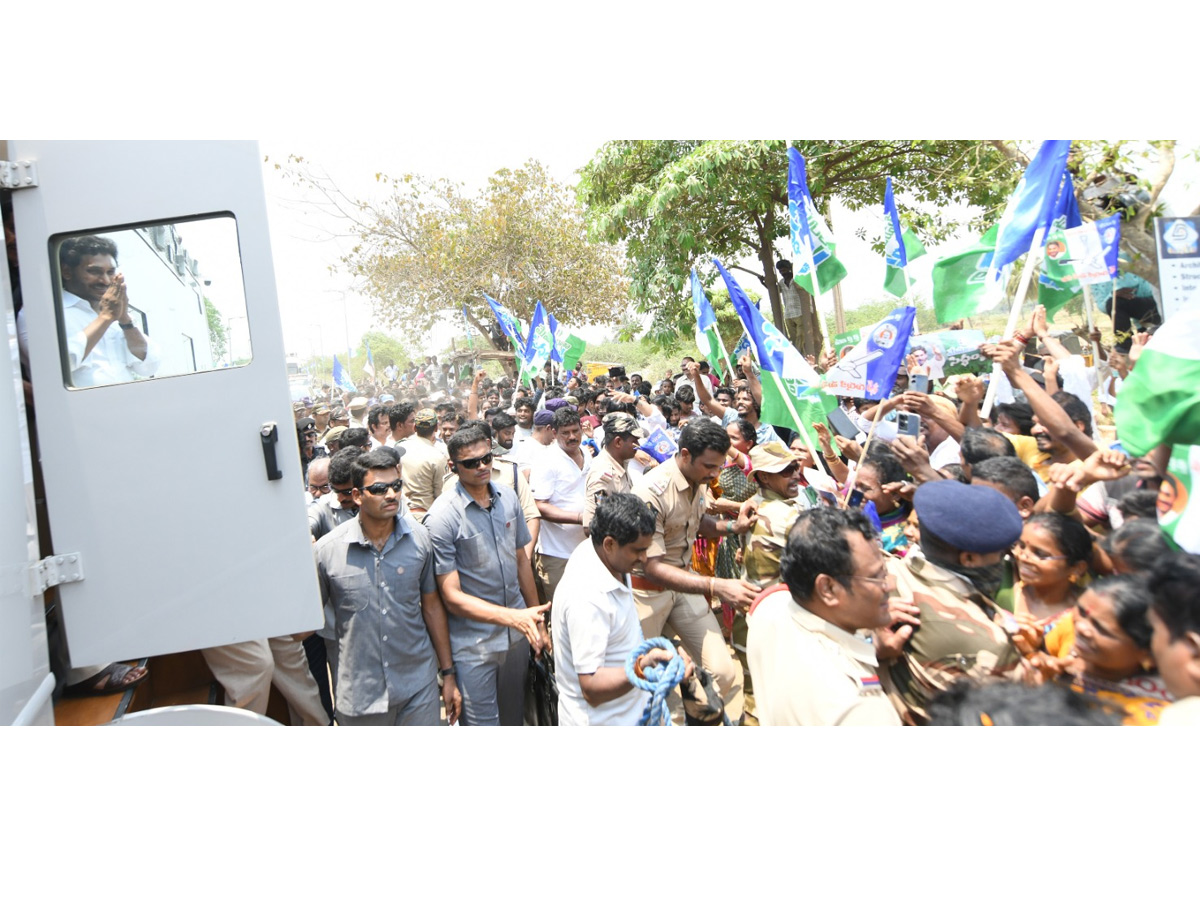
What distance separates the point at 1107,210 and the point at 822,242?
116 inches

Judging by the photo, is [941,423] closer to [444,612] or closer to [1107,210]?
[1107,210]

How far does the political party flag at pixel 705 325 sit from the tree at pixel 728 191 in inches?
139

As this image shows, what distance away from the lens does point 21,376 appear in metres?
2.29

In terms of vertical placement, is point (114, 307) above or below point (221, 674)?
above

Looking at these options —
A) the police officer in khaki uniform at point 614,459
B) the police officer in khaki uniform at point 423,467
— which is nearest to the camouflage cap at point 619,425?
the police officer in khaki uniform at point 614,459

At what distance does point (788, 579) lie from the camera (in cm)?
222

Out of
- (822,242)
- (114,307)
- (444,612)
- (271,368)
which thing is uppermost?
(822,242)

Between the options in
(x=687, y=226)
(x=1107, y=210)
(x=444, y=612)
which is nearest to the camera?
(x=444, y=612)

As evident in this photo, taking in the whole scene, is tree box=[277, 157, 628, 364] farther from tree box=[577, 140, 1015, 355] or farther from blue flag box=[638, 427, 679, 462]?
blue flag box=[638, 427, 679, 462]

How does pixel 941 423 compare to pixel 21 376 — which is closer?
pixel 21 376

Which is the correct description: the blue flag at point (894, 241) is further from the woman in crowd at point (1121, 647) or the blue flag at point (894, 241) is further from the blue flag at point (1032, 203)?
the woman in crowd at point (1121, 647)

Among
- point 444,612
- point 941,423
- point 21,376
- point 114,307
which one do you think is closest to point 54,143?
point 114,307

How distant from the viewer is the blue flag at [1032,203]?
380 cm

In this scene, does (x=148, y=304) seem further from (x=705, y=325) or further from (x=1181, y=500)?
(x=705, y=325)
